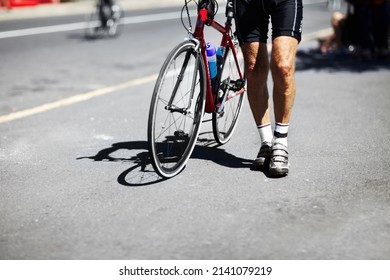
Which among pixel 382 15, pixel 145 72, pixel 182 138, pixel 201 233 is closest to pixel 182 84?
pixel 182 138

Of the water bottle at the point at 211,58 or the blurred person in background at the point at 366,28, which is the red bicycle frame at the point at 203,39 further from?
the blurred person in background at the point at 366,28

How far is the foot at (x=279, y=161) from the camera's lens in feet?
14.9

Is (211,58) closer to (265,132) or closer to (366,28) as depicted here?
(265,132)

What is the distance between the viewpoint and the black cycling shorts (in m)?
4.47

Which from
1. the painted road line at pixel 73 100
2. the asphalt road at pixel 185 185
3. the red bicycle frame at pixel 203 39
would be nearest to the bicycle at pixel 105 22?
the painted road line at pixel 73 100

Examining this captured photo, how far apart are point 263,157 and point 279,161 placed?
22 centimetres

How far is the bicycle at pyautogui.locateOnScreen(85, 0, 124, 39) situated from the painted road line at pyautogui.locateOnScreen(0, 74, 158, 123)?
557 cm

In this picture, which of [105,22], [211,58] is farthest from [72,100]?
[105,22]

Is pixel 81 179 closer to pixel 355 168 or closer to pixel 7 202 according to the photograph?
pixel 7 202

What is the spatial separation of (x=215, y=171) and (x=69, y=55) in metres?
6.93

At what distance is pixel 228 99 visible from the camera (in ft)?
17.2

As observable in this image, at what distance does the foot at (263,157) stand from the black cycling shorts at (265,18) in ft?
2.71

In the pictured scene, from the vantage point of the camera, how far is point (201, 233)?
11.8ft
